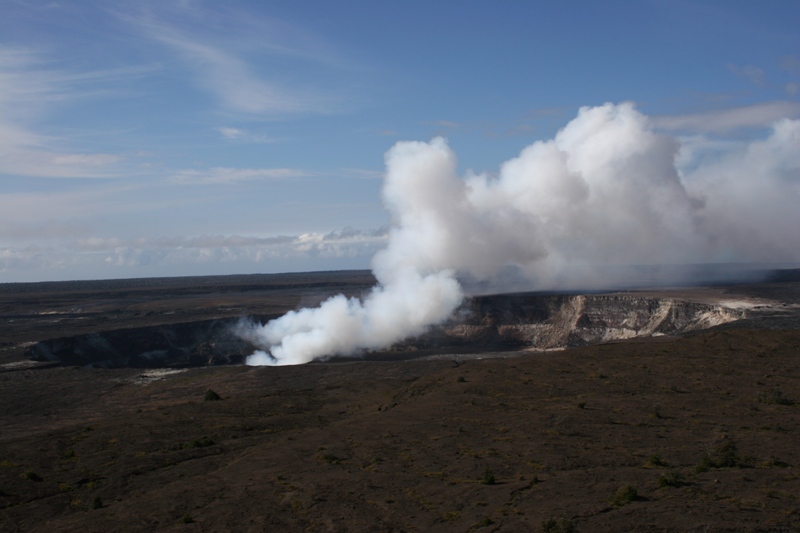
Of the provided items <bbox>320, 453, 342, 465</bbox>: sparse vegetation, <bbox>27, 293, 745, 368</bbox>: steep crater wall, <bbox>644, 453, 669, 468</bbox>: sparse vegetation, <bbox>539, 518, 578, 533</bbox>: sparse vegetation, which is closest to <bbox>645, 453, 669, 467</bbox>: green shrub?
<bbox>644, 453, 669, 468</bbox>: sparse vegetation

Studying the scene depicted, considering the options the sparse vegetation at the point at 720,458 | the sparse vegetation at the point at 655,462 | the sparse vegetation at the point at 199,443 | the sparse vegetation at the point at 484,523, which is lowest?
the sparse vegetation at the point at 199,443

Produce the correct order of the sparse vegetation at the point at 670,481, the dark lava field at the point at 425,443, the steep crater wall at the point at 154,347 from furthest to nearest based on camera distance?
1. the steep crater wall at the point at 154,347
2. the sparse vegetation at the point at 670,481
3. the dark lava field at the point at 425,443

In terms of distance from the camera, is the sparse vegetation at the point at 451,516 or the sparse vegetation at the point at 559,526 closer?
the sparse vegetation at the point at 559,526

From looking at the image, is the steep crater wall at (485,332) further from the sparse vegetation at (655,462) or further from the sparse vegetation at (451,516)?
the sparse vegetation at (451,516)

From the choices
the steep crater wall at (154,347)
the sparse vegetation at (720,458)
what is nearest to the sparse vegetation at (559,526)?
the sparse vegetation at (720,458)

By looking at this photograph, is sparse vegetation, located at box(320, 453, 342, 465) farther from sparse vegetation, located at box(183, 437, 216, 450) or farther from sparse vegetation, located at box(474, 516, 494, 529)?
sparse vegetation, located at box(474, 516, 494, 529)

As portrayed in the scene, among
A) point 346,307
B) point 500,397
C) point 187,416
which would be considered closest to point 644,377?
point 500,397

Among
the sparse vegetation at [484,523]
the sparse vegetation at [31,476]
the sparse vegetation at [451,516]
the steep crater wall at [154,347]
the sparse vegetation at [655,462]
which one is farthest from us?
the steep crater wall at [154,347]
